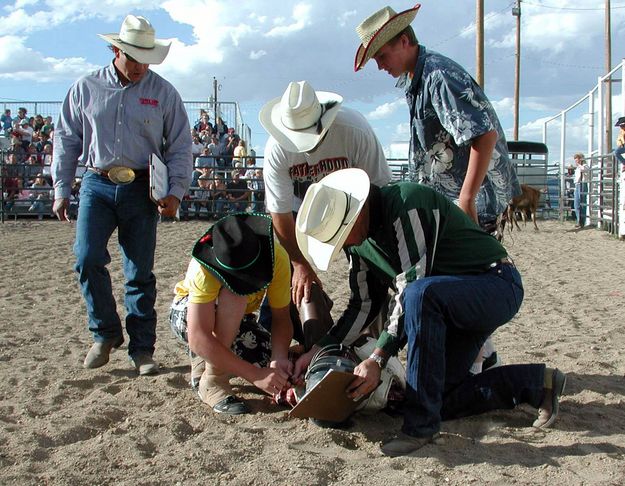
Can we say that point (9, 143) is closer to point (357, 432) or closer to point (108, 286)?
point (108, 286)

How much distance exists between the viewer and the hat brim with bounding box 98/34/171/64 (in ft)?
13.9

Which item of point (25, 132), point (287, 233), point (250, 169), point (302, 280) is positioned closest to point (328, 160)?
point (287, 233)

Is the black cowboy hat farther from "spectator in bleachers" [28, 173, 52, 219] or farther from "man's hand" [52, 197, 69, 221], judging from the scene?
"spectator in bleachers" [28, 173, 52, 219]

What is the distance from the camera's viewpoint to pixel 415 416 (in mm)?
3023

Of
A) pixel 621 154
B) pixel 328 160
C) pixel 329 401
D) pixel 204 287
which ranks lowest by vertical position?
pixel 329 401

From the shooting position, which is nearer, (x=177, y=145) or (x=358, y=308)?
(x=358, y=308)

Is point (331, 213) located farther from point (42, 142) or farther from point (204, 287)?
point (42, 142)

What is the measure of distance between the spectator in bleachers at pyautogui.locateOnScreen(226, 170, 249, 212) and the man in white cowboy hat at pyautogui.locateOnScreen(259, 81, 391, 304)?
12.9 meters

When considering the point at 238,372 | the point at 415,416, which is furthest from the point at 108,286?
the point at 415,416

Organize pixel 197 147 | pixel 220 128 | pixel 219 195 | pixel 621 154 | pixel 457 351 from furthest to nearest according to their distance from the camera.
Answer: pixel 220 128 → pixel 197 147 → pixel 219 195 → pixel 621 154 → pixel 457 351

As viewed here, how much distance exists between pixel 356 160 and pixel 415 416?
1.39m

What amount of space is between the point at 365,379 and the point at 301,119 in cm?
128

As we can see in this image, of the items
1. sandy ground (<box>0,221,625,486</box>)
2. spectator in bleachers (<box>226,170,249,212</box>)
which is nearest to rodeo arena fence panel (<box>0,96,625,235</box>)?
spectator in bleachers (<box>226,170,249,212</box>)

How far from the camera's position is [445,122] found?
3.44 metres
